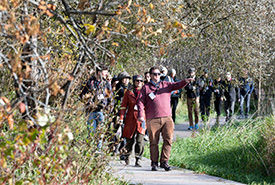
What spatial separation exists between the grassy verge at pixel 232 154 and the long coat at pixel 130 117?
1.20m

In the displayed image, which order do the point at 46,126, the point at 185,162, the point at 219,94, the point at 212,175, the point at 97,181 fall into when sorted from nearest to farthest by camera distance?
the point at 46,126 → the point at 97,181 → the point at 212,175 → the point at 185,162 → the point at 219,94

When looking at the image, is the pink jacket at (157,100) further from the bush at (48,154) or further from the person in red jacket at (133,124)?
the bush at (48,154)

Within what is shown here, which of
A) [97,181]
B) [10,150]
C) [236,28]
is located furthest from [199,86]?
[10,150]

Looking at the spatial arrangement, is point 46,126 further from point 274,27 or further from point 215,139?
point 274,27

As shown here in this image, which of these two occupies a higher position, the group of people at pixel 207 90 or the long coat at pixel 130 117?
the group of people at pixel 207 90

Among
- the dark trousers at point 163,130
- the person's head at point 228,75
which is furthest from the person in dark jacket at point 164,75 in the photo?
the dark trousers at point 163,130

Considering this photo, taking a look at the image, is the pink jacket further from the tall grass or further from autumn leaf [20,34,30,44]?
autumn leaf [20,34,30,44]

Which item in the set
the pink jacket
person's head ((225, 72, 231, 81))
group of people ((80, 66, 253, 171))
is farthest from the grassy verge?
person's head ((225, 72, 231, 81))

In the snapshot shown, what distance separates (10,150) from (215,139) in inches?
352

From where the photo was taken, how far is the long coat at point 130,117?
9.85 meters

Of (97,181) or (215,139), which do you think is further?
(215,139)

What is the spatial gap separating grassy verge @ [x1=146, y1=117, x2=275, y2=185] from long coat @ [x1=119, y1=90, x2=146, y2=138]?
120cm

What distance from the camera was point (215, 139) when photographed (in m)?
12.2

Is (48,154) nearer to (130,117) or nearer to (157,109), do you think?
(157,109)
